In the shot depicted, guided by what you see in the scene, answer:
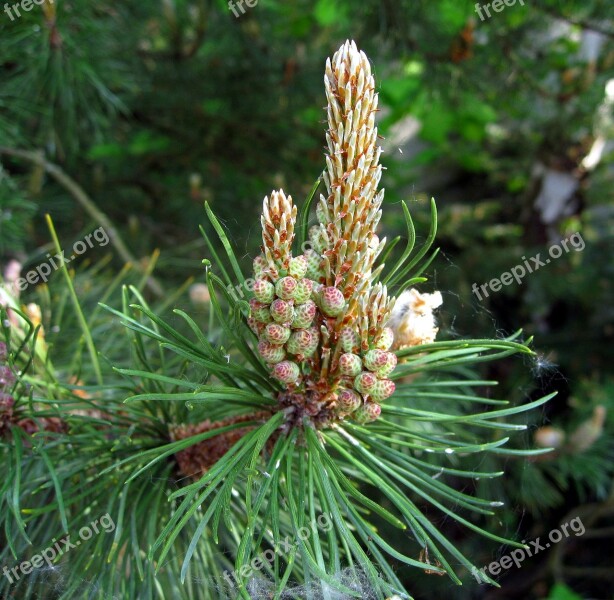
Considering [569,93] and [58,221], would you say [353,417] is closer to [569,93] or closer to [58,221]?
[58,221]

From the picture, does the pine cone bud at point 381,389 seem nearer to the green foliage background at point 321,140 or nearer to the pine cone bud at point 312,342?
the pine cone bud at point 312,342

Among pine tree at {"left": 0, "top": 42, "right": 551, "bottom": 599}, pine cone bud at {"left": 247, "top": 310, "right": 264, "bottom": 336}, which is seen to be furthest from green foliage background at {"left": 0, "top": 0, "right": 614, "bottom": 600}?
pine cone bud at {"left": 247, "top": 310, "right": 264, "bottom": 336}

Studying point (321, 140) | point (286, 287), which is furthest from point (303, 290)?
point (321, 140)

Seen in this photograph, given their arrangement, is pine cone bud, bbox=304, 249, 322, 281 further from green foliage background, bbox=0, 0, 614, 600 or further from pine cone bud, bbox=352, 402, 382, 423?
green foliage background, bbox=0, 0, 614, 600

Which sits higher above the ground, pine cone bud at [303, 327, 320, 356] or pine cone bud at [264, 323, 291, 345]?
pine cone bud at [264, 323, 291, 345]

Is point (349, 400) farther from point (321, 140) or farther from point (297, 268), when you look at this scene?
point (321, 140)

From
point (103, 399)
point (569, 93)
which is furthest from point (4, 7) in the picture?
point (569, 93)
